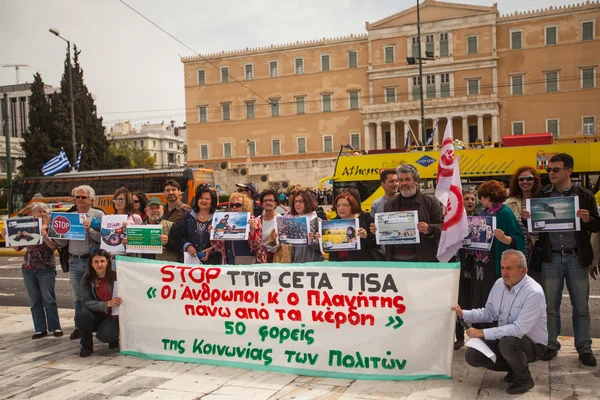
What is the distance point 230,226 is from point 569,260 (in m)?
3.45

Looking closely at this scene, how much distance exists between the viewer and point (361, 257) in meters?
6.11

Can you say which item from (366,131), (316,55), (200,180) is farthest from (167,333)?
(316,55)

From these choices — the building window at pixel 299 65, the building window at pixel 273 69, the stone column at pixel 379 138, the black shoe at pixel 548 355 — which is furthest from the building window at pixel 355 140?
the black shoe at pixel 548 355

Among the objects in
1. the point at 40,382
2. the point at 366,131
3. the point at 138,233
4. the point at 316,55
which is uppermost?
the point at 316,55

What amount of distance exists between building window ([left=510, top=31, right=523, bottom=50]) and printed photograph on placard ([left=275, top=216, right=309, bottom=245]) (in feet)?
169

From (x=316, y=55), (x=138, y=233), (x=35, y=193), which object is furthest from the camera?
(x=316, y=55)

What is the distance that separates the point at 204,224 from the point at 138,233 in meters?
0.75

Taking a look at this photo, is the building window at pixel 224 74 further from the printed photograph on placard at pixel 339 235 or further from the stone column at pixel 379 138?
the printed photograph on placard at pixel 339 235

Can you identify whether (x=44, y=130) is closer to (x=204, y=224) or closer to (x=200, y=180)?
(x=200, y=180)

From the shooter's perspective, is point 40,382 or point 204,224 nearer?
point 40,382

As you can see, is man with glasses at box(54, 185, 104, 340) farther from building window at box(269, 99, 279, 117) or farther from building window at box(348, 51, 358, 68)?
building window at box(269, 99, 279, 117)

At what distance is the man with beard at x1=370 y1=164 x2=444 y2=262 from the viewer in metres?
5.82

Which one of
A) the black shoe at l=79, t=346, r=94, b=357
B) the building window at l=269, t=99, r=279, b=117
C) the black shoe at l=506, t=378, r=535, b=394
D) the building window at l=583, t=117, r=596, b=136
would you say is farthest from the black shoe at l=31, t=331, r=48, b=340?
the building window at l=269, t=99, r=279, b=117

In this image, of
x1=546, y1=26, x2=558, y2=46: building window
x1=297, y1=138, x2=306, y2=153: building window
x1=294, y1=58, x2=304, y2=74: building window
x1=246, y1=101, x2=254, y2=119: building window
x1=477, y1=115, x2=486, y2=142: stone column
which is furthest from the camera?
x1=246, y1=101, x2=254, y2=119: building window
